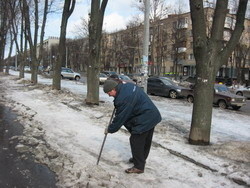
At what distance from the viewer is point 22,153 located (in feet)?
18.3

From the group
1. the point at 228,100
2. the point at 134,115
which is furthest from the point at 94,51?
the point at 228,100

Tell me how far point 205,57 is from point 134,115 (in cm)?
265

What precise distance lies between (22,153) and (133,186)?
8.17 feet

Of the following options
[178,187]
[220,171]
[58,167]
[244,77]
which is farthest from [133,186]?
[244,77]

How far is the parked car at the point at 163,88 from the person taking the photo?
20984 millimetres

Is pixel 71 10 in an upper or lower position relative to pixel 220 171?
upper

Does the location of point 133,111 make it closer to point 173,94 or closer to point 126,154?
point 126,154

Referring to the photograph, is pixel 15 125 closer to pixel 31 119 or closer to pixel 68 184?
pixel 31 119

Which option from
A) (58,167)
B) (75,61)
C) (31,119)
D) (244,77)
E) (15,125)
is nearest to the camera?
(58,167)

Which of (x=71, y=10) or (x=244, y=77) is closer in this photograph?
(x=71, y=10)

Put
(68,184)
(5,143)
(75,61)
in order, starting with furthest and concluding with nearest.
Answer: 1. (75,61)
2. (5,143)
3. (68,184)

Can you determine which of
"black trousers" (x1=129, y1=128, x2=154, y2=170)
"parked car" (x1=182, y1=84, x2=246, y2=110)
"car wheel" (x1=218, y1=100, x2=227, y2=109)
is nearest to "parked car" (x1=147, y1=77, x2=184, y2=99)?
"parked car" (x1=182, y1=84, x2=246, y2=110)

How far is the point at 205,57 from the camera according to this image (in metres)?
6.29

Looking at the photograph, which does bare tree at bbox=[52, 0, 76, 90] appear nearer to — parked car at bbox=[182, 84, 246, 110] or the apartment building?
parked car at bbox=[182, 84, 246, 110]
